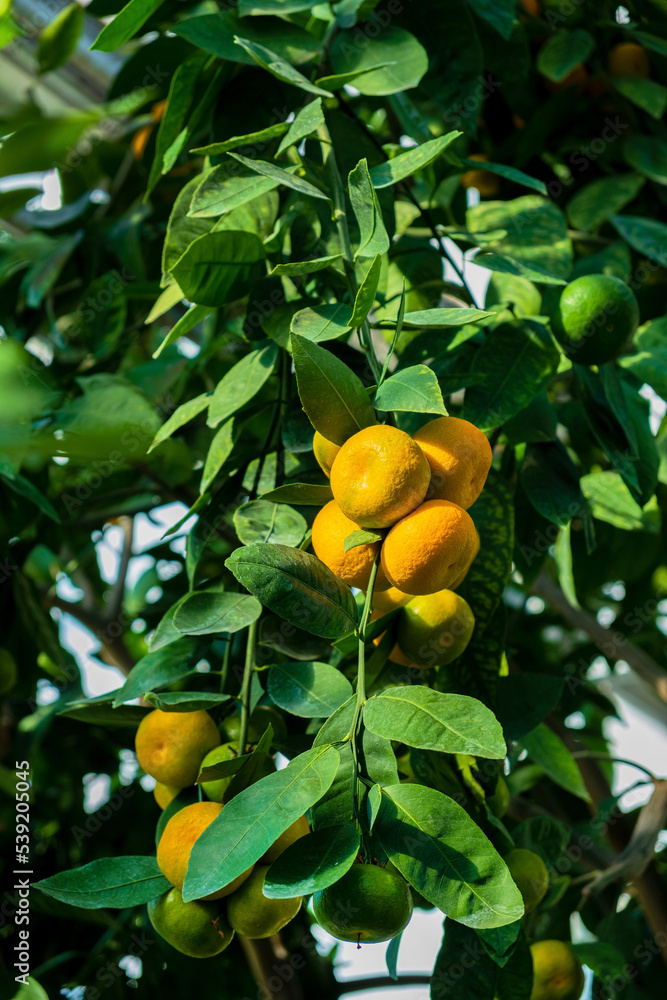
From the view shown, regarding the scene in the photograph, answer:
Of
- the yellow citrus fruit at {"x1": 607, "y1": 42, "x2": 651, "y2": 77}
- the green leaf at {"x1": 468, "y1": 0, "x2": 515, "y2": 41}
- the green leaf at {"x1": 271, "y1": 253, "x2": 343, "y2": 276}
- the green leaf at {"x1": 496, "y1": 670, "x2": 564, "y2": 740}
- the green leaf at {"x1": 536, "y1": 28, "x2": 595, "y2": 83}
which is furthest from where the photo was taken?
the yellow citrus fruit at {"x1": 607, "y1": 42, "x2": 651, "y2": 77}

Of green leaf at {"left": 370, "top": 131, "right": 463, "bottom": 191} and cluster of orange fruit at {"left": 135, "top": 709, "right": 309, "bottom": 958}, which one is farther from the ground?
green leaf at {"left": 370, "top": 131, "right": 463, "bottom": 191}

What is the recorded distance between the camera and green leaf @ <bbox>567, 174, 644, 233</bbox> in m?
0.83

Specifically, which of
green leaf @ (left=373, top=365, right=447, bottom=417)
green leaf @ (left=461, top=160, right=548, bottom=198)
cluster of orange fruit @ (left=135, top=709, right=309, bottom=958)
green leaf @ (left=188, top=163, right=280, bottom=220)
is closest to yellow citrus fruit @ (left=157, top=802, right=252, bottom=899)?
cluster of orange fruit @ (left=135, top=709, right=309, bottom=958)

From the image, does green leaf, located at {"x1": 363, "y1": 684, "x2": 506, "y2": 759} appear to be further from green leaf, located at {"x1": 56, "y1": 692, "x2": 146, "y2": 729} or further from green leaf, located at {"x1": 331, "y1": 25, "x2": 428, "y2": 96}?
green leaf, located at {"x1": 331, "y1": 25, "x2": 428, "y2": 96}

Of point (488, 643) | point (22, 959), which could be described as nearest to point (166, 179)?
point (488, 643)

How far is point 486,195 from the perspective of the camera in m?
0.96

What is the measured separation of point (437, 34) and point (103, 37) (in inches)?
10.7

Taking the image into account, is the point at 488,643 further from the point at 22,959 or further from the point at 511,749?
the point at 22,959

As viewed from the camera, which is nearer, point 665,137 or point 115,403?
point 115,403

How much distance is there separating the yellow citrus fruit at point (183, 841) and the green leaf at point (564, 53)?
71 cm

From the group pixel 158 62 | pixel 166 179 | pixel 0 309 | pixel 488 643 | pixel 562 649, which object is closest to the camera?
pixel 488 643

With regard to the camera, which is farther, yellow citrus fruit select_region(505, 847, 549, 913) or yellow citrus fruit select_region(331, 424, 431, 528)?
yellow citrus fruit select_region(505, 847, 549, 913)

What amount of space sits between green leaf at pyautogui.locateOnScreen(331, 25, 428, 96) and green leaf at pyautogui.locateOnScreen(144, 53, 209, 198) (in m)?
0.10

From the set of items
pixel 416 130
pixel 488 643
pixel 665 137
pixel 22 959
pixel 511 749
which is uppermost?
pixel 416 130
